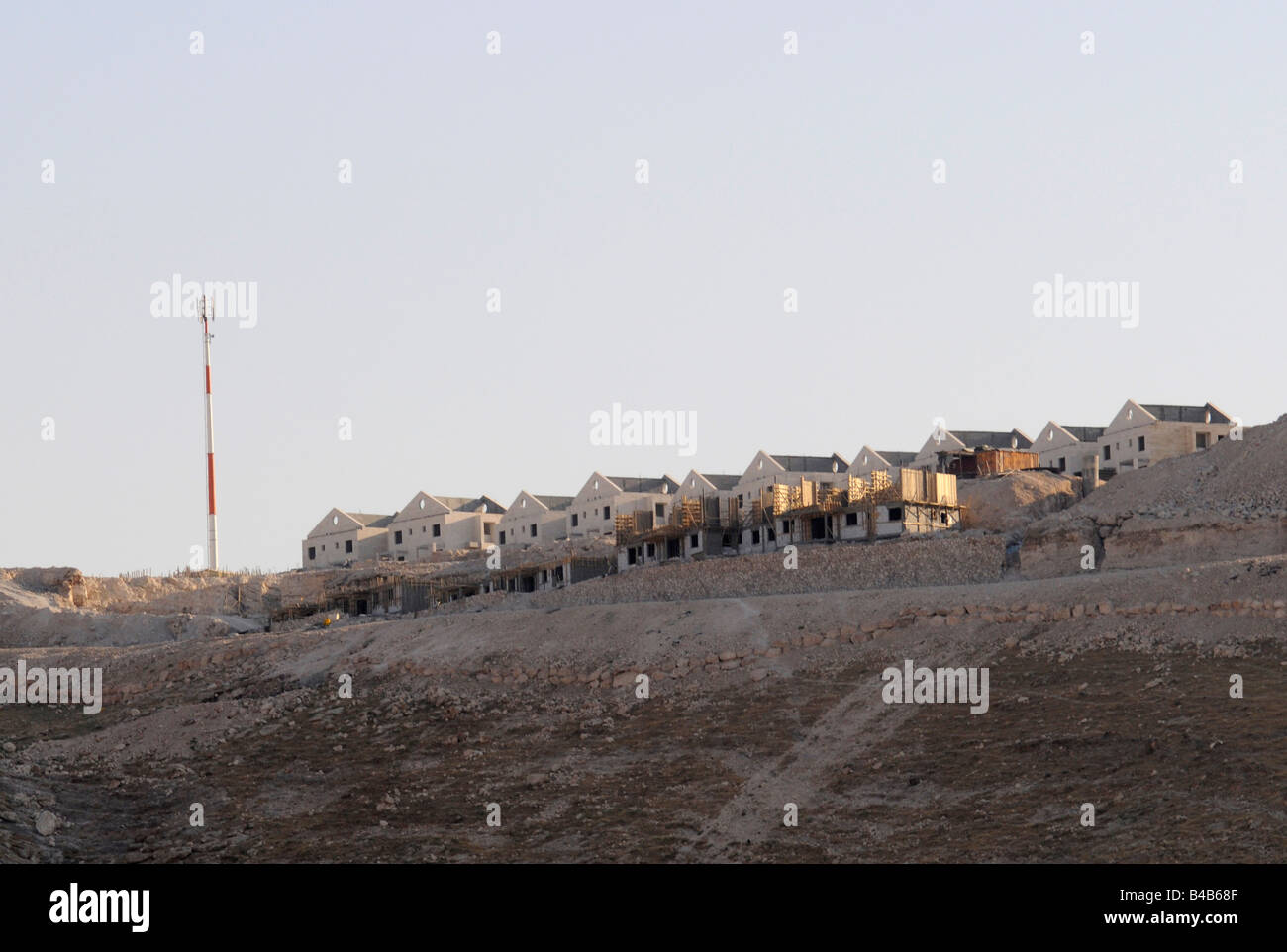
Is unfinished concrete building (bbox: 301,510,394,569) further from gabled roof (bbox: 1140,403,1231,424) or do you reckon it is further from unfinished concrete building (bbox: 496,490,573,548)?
gabled roof (bbox: 1140,403,1231,424)

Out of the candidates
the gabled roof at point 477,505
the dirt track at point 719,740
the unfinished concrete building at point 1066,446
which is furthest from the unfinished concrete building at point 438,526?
the dirt track at point 719,740

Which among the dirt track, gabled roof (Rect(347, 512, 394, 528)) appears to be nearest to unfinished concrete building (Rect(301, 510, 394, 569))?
gabled roof (Rect(347, 512, 394, 528))

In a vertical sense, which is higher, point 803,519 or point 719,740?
point 803,519

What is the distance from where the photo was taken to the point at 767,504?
6044 cm

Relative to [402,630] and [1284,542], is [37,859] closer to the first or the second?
[402,630]

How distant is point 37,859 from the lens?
28672 millimetres

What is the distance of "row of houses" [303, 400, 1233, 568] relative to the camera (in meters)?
58.2

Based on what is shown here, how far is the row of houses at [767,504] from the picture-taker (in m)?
58.2

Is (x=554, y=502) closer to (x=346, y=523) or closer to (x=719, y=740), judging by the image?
(x=346, y=523)

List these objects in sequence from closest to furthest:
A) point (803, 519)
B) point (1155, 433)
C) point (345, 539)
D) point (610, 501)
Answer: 1. point (803, 519)
2. point (1155, 433)
3. point (610, 501)
4. point (345, 539)

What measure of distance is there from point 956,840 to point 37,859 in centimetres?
1590

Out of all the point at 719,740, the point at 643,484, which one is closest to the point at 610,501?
the point at 643,484

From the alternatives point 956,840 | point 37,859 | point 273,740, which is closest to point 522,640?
point 273,740

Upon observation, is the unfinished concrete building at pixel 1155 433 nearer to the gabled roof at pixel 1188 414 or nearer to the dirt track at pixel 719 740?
the gabled roof at pixel 1188 414
